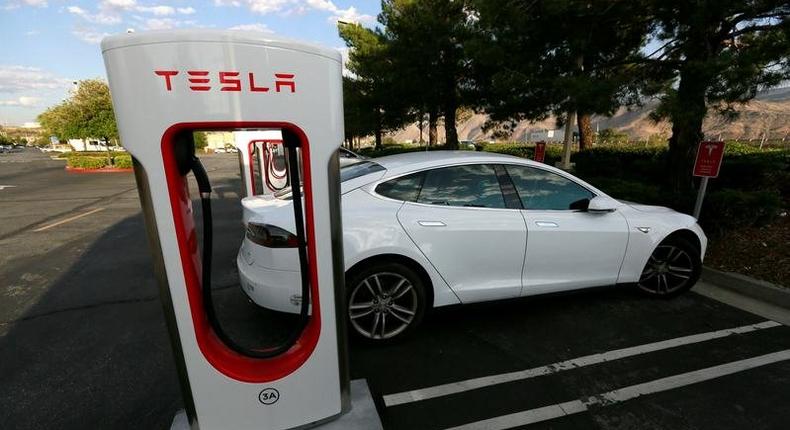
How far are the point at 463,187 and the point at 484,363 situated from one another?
4.36 ft

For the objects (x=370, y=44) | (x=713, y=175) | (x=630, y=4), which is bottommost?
(x=713, y=175)

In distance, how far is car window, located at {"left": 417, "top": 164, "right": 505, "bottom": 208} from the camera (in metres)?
3.05

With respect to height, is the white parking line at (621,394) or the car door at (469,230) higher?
the car door at (469,230)

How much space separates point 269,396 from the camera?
73.2 inches

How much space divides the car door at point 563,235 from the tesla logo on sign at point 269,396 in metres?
2.11

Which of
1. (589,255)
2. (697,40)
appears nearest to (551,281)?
(589,255)

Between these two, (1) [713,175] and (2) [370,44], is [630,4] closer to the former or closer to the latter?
(1) [713,175]

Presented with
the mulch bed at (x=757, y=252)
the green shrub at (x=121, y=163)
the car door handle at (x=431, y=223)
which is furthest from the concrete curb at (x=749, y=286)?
the green shrub at (x=121, y=163)

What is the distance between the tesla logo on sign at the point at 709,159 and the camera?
14.6 feet

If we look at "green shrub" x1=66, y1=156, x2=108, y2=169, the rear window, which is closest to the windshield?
the rear window

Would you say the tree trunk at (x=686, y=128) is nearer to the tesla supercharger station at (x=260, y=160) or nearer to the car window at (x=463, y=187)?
the car window at (x=463, y=187)

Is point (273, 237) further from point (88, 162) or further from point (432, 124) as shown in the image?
point (88, 162)

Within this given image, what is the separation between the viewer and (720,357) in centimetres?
294

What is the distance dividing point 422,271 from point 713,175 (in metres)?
3.92
